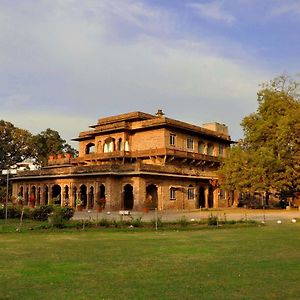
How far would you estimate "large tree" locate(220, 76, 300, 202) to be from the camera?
39.1 m

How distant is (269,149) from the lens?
1586 inches

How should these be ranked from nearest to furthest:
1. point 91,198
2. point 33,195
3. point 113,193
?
point 113,193 → point 91,198 → point 33,195

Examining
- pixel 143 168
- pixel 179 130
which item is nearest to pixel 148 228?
pixel 143 168

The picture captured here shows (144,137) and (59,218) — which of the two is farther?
(144,137)

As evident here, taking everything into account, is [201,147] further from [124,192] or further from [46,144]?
[46,144]

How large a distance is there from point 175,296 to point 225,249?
6053 millimetres

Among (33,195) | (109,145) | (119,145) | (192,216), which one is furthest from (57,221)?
(33,195)

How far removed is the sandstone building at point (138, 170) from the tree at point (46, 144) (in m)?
9.07

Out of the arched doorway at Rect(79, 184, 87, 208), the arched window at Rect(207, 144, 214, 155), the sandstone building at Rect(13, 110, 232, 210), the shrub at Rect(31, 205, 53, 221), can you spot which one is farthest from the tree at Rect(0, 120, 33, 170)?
the shrub at Rect(31, 205, 53, 221)

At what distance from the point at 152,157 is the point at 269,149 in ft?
40.3

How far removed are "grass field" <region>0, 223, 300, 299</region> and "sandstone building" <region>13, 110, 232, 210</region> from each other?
26.0 m

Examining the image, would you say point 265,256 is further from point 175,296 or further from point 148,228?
point 148,228

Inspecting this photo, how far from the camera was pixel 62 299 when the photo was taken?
6.44m

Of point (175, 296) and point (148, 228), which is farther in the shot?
point (148, 228)
